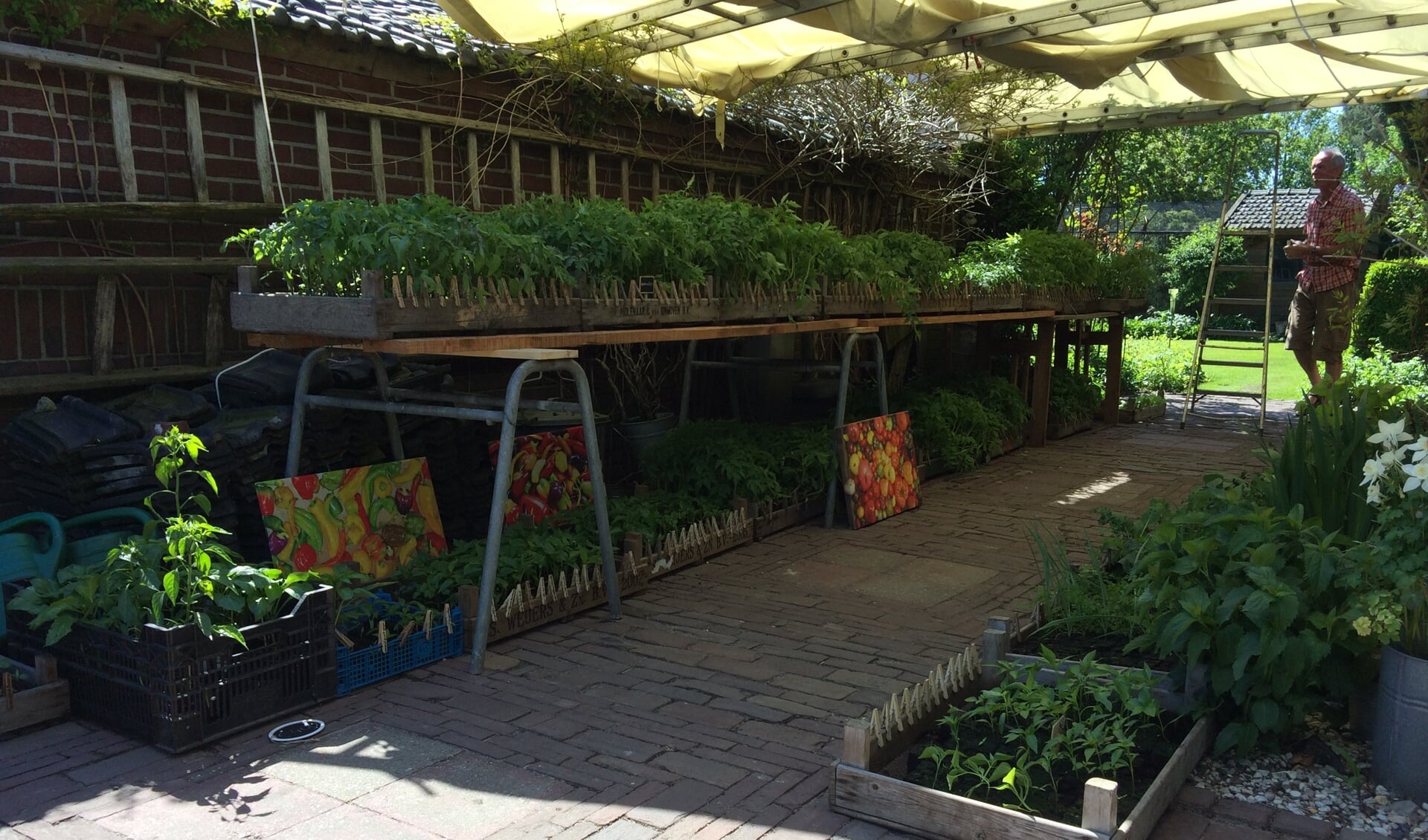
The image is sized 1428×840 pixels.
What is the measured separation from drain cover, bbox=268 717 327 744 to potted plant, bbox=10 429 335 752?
8 centimetres

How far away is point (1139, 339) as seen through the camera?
23203 mm

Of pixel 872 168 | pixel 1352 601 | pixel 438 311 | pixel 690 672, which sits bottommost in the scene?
pixel 690 672

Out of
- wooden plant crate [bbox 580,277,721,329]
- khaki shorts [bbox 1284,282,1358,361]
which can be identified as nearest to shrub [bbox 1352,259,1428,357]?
khaki shorts [bbox 1284,282,1358,361]

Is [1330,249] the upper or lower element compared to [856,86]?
lower

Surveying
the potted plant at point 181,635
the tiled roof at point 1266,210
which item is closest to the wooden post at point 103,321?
the potted plant at point 181,635

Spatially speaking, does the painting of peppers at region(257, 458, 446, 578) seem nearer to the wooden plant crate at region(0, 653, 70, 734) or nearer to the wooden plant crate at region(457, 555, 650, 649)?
the wooden plant crate at region(457, 555, 650, 649)

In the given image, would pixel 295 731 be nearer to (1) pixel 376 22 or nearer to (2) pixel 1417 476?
(2) pixel 1417 476

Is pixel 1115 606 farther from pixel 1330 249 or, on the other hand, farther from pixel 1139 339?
pixel 1139 339

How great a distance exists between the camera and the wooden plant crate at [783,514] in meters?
6.57

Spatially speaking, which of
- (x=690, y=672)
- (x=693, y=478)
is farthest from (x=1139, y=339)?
(x=690, y=672)

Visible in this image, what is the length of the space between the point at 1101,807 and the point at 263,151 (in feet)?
16.8

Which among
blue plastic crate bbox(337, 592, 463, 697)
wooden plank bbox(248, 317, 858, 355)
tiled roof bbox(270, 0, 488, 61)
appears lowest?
blue plastic crate bbox(337, 592, 463, 697)

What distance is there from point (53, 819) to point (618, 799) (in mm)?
1602

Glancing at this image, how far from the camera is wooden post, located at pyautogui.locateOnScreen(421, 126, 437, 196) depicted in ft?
21.8
